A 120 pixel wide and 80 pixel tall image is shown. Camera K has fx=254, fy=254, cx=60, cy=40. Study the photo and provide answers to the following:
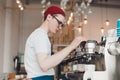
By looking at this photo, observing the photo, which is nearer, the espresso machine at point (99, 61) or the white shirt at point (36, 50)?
the espresso machine at point (99, 61)

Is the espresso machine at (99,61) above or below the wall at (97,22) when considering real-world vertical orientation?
below

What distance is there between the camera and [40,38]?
5.96 feet

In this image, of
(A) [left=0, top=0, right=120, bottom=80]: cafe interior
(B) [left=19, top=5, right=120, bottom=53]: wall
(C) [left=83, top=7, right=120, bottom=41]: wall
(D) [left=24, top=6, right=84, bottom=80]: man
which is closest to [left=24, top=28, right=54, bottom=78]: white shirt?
(D) [left=24, top=6, right=84, bottom=80]: man

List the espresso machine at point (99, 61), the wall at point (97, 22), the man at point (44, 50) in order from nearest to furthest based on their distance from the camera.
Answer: the espresso machine at point (99, 61)
the man at point (44, 50)
the wall at point (97, 22)

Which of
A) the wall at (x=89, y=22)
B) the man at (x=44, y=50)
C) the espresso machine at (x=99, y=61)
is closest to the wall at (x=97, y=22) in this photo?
the wall at (x=89, y=22)

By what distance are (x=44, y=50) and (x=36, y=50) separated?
0.21 ft

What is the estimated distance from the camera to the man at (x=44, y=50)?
1.74 m

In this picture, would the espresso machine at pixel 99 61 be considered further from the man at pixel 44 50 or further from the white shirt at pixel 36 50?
the white shirt at pixel 36 50

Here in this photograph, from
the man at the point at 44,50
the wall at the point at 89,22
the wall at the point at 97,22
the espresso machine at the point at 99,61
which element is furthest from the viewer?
the wall at the point at 97,22

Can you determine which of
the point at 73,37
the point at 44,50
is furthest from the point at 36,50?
the point at 73,37

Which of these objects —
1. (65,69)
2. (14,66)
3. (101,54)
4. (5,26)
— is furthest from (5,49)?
(101,54)

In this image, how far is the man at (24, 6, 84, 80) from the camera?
174 centimetres

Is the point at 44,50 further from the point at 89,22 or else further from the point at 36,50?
the point at 89,22

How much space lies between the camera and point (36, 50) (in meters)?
1.80
